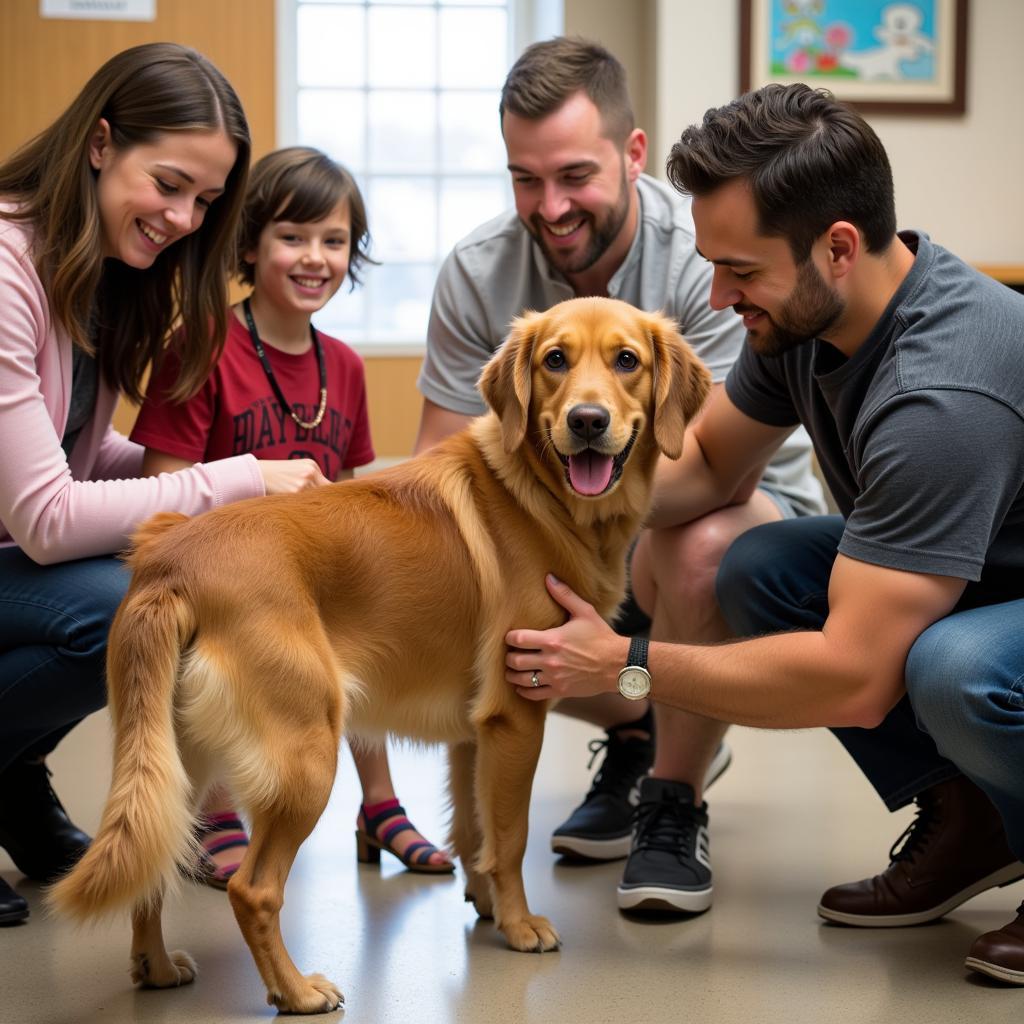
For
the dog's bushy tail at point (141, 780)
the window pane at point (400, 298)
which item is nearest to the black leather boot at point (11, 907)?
the dog's bushy tail at point (141, 780)

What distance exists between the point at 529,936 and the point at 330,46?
17.2 ft

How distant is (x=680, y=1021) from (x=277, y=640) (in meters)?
0.78

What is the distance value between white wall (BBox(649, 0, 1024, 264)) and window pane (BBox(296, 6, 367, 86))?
1.54m

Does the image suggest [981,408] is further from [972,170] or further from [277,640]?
[972,170]

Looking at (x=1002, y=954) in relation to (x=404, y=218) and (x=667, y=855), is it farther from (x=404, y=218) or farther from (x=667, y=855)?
(x=404, y=218)

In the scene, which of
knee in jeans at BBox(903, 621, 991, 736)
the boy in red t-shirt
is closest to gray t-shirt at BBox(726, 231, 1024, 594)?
knee in jeans at BBox(903, 621, 991, 736)

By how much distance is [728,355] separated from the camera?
2727 millimetres

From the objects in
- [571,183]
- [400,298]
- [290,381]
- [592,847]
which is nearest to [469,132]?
[400,298]

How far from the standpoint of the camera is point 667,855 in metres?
2.27

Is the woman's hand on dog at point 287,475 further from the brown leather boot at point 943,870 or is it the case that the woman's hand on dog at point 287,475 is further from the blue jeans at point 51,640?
the brown leather boot at point 943,870

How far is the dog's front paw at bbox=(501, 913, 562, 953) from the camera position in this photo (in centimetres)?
204

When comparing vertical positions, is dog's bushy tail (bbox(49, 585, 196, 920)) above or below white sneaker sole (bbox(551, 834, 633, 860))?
above

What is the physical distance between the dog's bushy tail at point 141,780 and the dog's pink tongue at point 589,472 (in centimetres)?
66

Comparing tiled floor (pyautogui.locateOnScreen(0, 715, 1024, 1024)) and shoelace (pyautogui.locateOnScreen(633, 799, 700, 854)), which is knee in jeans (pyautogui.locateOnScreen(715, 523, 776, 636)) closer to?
shoelace (pyautogui.locateOnScreen(633, 799, 700, 854))
